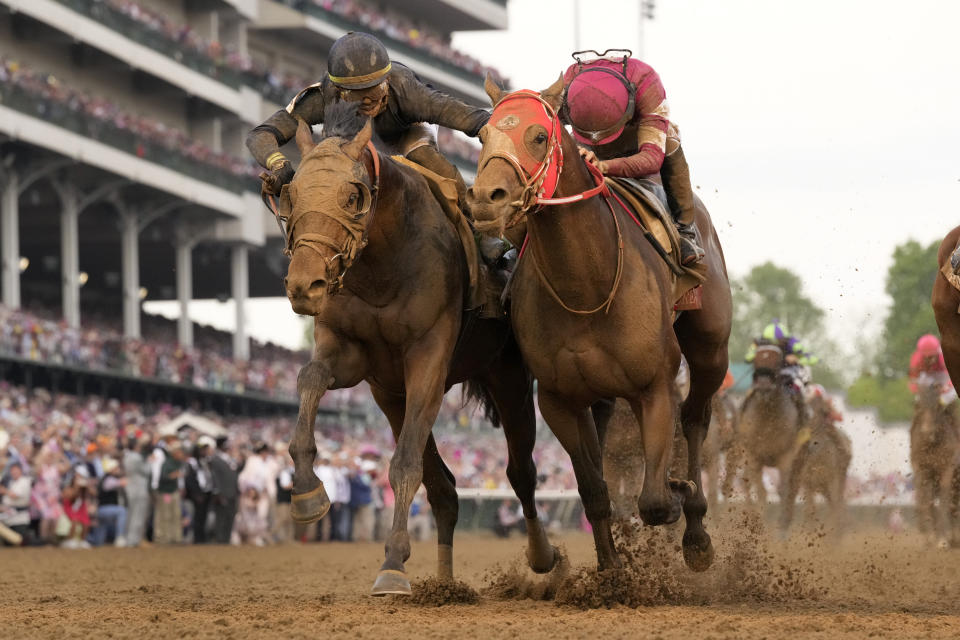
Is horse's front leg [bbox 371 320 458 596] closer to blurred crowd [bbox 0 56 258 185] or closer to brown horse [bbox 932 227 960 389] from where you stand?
brown horse [bbox 932 227 960 389]

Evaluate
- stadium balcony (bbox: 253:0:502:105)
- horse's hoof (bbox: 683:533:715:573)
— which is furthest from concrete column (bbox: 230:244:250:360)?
horse's hoof (bbox: 683:533:715:573)

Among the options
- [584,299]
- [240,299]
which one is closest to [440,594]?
[584,299]

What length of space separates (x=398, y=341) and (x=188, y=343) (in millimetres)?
30937

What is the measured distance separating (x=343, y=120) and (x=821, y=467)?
10.9 meters

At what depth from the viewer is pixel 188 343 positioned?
37.7 m

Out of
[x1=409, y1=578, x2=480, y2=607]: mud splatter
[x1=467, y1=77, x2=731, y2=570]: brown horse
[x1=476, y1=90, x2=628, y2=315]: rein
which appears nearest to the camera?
[x1=476, y1=90, x2=628, y2=315]: rein

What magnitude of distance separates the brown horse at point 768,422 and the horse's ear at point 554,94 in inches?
399

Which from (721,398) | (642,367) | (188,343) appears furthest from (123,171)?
(642,367)

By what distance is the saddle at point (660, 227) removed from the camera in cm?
789

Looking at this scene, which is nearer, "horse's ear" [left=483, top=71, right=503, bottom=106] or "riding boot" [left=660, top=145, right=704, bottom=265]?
"horse's ear" [left=483, top=71, right=503, bottom=106]

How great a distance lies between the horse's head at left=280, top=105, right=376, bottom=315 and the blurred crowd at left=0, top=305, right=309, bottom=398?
739 inches

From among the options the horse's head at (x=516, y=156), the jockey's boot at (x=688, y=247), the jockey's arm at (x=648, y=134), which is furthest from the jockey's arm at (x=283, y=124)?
the jockey's boot at (x=688, y=247)

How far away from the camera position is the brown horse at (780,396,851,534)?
55.3 ft

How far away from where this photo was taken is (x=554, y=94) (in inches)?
277
